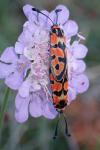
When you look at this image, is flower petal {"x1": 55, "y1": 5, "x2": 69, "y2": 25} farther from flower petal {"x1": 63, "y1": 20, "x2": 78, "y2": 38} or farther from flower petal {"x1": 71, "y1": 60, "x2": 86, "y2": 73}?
flower petal {"x1": 71, "y1": 60, "x2": 86, "y2": 73}

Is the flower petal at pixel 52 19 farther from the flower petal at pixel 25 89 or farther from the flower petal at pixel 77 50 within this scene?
the flower petal at pixel 25 89

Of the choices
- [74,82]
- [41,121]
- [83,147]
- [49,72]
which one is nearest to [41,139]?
[41,121]

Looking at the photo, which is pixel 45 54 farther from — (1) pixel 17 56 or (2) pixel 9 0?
(2) pixel 9 0

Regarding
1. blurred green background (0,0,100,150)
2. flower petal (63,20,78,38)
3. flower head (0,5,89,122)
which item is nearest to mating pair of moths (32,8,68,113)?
flower head (0,5,89,122)

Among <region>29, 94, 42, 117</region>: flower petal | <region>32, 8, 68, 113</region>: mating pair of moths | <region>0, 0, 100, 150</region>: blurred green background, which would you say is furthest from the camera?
<region>0, 0, 100, 150</region>: blurred green background

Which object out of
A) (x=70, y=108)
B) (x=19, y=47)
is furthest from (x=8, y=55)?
(x=70, y=108)

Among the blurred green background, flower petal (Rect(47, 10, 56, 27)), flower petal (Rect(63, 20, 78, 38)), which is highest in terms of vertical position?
flower petal (Rect(47, 10, 56, 27))

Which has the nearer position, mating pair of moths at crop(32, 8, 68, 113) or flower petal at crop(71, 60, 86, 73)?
mating pair of moths at crop(32, 8, 68, 113)
